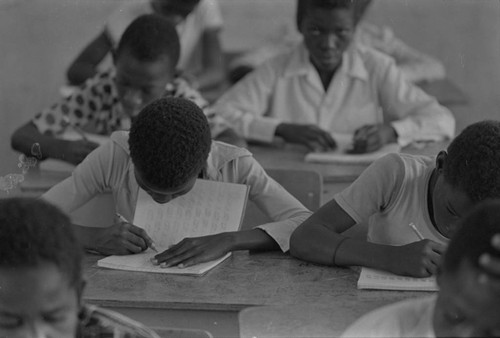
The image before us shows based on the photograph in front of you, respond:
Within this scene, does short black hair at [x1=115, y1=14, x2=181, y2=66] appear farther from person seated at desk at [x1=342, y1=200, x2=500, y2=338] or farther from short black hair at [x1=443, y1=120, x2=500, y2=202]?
person seated at desk at [x1=342, y1=200, x2=500, y2=338]

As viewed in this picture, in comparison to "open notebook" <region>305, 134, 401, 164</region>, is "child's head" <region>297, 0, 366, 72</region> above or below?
above

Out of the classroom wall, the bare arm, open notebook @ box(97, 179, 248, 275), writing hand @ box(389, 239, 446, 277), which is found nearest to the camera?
writing hand @ box(389, 239, 446, 277)

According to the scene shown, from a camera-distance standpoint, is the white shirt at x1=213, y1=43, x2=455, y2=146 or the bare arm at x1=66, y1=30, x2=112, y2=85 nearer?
the white shirt at x1=213, y1=43, x2=455, y2=146

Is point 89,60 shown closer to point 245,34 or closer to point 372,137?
point 372,137

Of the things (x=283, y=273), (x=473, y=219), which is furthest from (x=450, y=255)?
(x=283, y=273)

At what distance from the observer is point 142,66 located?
2789mm

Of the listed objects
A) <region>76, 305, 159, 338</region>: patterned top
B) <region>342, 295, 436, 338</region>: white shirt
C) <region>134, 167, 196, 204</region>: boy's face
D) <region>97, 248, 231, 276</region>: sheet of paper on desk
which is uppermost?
<region>76, 305, 159, 338</region>: patterned top

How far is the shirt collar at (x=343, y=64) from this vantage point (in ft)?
11.2

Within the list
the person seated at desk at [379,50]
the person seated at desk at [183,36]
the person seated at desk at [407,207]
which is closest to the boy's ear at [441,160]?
the person seated at desk at [407,207]

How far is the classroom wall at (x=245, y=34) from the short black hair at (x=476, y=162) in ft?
10.3

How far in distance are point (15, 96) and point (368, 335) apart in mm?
4354

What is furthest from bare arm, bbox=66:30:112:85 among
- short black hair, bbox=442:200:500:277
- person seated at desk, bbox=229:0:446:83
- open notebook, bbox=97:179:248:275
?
short black hair, bbox=442:200:500:277

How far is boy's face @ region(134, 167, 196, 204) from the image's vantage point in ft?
6.90

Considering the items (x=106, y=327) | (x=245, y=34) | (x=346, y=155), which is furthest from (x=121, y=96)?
(x=245, y=34)
